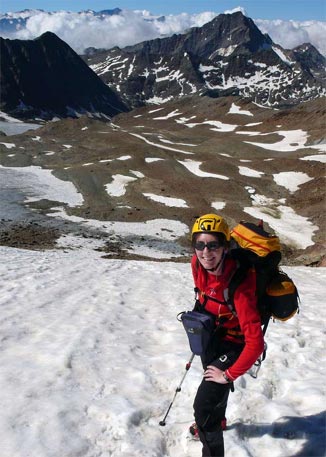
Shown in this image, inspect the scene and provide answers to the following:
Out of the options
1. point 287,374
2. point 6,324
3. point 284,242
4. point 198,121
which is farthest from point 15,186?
point 198,121

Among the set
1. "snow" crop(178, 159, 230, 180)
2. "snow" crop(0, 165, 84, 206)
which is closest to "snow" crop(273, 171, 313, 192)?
"snow" crop(178, 159, 230, 180)

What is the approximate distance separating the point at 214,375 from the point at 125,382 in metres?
3.39

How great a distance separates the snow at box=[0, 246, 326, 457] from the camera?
6.84 metres

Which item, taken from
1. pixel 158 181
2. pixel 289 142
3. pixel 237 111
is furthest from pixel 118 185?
pixel 237 111

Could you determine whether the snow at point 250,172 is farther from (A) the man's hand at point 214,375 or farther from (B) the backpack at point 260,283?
(A) the man's hand at point 214,375

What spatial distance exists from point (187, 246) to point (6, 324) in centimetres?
2526

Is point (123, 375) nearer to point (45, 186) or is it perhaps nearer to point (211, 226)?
point (211, 226)

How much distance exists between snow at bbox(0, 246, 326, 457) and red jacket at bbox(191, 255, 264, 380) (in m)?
1.97

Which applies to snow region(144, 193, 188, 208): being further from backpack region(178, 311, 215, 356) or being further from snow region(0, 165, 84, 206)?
backpack region(178, 311, 215, 356)

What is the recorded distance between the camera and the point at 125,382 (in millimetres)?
8758

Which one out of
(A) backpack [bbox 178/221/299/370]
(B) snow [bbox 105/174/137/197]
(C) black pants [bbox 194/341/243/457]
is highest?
(A) backpack [bbox 178/221/299/370]

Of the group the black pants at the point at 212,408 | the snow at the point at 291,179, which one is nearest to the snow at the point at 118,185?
the snow at the point at 291,179

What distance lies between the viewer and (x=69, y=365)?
364 inches

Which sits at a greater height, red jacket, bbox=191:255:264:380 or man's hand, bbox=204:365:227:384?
red jacket, bbox=191:255:264:380
